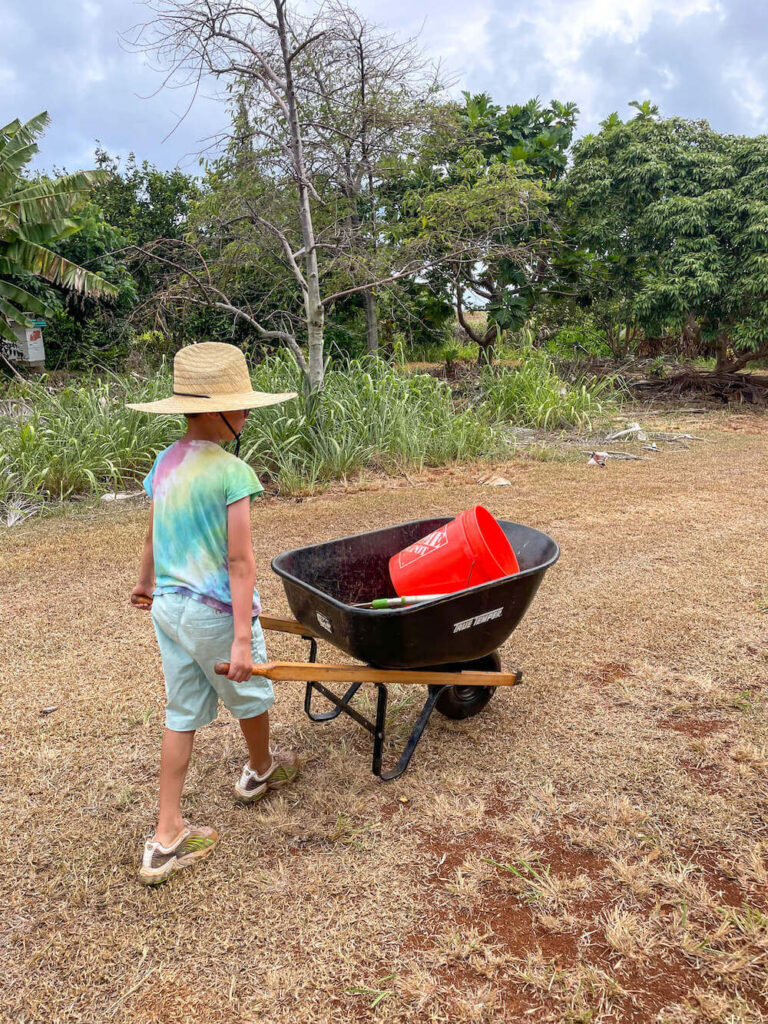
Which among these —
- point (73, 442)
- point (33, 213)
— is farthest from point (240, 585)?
point (33, 213)

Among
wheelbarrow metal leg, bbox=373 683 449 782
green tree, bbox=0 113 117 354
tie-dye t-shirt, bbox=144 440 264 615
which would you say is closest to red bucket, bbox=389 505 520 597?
wheelbarrow metal leg, bbox=373 683 449 782

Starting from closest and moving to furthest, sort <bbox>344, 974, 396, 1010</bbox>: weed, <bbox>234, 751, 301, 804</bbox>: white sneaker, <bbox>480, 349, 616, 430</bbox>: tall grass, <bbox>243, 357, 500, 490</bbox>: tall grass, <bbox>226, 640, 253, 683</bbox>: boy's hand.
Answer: <bbox>344, 974, 396, 1010</bbox>: weed, <bbox>226, 640, 253, 683</bbox>: boy's hand, <bbox>234, 751, 301, 804</bbox>: white sneaker, <bbox>243, 357, 500, 490</bbox>: tall grass, <bbox>480, 349, 616, 430</bbox>: tall grass

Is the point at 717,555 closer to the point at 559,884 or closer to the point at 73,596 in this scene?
the point at 559,884

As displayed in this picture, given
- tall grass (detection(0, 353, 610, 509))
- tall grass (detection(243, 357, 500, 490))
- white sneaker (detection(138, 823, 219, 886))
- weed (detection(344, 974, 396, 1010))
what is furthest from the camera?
tall grass (detection(243, 357, 500, 490))

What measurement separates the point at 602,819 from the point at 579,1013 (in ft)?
2.35

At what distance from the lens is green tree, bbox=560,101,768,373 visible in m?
11.1

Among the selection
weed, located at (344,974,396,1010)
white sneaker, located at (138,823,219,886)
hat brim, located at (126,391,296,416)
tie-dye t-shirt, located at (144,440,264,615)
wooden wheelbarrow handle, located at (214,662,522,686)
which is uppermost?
hat brim, located at (126,391,296,416)

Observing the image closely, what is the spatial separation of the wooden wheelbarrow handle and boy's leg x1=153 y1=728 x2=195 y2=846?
248 millimetres

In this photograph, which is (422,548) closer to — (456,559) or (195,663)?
(456,559)

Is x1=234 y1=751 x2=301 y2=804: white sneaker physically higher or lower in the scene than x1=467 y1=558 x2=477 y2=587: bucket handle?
lower

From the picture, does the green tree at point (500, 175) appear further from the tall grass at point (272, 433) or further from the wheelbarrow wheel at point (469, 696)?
the wheelbarrow wheel at point (469, 696)

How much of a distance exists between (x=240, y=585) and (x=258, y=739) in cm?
66

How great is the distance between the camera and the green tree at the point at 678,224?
1107 cm

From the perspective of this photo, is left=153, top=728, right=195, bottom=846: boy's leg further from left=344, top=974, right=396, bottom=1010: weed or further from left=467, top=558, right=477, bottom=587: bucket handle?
left=467, top=558, right=477, bottom=587: bucket handle
